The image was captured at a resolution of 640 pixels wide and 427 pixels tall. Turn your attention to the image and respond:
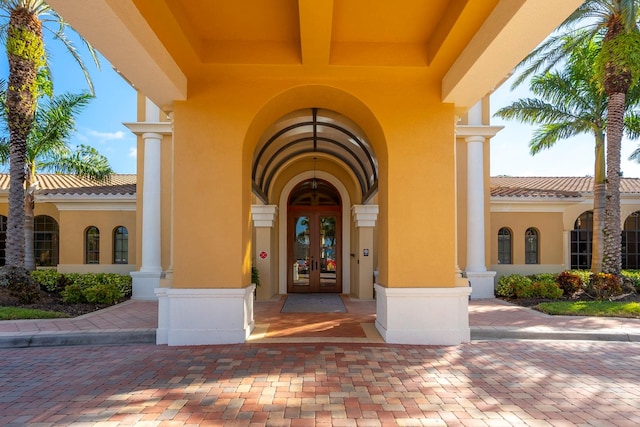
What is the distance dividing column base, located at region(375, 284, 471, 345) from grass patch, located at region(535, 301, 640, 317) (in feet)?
13.6

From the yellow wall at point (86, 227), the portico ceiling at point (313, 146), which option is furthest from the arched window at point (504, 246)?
the yellow wall at point (86, 227)

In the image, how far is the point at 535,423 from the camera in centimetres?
413

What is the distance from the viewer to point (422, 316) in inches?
279

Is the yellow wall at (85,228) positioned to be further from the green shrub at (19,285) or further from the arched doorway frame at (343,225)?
the arched doorway frame at (343,225)

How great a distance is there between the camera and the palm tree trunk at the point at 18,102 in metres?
11.2

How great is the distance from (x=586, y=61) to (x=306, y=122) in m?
9.42

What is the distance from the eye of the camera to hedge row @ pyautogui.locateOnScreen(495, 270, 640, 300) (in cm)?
1195

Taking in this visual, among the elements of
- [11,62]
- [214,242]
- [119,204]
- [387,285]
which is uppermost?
[11,62]

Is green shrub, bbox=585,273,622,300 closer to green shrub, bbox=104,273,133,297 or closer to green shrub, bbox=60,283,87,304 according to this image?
green shrub, bbox=104,273,133,297

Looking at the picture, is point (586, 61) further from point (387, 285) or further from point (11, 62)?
point (11, 62)

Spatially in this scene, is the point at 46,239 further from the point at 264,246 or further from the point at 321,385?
the point at 321,385

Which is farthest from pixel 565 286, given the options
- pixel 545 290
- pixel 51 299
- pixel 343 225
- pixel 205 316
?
pixel 51 299

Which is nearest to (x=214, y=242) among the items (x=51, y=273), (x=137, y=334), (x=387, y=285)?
(x=137, y=334)

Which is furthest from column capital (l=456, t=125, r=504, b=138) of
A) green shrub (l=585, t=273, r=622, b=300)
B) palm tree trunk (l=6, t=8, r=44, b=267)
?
palm tree trunk (l=6, t=8, r=44, b=267)
